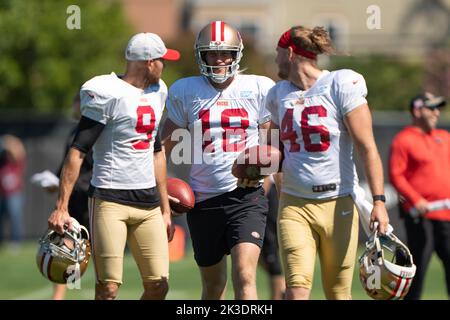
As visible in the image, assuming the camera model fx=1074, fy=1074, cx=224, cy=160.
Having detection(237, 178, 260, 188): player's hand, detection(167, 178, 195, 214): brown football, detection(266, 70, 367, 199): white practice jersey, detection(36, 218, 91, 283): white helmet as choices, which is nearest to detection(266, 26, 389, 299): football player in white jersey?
detection(266, 70, 367, 199): white practice jersey

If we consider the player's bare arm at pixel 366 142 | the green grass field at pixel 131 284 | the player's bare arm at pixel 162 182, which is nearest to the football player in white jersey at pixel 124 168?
the player's bare arm at pixel 162 182

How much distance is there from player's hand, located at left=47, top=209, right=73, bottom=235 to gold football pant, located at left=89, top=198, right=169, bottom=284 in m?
0.23

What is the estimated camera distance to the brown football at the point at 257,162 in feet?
21.4

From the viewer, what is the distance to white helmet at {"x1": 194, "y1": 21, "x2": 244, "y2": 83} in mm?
6887

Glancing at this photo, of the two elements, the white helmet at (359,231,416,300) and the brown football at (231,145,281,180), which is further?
the brown football at (231,145,281,180)

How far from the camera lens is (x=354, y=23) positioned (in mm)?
36000

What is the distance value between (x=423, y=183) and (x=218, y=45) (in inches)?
111

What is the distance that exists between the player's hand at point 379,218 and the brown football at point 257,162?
2.31 feet

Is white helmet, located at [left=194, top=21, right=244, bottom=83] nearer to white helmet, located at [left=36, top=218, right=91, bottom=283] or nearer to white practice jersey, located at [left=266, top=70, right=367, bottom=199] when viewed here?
white practice jersey, located at [left=266, top=70, right=367, bottom=199]

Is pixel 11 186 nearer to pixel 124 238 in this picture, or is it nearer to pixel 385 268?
pixel 124 238

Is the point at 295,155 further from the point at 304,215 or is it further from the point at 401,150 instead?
the point at 401,150

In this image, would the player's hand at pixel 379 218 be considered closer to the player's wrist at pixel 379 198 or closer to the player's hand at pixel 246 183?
the player's wrist at pixel 379 198

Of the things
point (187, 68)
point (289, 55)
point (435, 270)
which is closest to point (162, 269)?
point (289, 55)

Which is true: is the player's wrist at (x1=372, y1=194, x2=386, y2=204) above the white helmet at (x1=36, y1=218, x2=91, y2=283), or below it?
above
